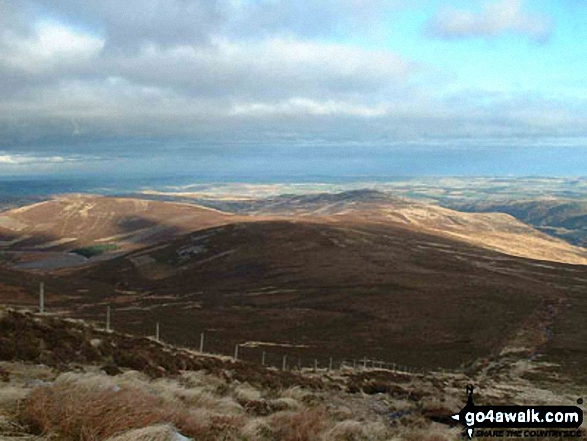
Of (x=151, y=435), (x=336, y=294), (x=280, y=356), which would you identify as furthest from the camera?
(x=336, y=294)

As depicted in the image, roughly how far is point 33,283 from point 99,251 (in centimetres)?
10451

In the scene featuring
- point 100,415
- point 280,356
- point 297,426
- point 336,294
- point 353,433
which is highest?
point 100,415

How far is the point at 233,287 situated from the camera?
10062cm

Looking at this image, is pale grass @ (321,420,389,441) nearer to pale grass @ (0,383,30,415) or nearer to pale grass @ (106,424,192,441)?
pale grass @ (106,424,192,441)

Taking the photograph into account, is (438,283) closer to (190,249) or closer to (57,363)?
(190,249)

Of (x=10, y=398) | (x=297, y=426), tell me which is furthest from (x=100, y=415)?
(x=297, y=426)

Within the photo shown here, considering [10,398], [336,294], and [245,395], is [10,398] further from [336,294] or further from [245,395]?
[336,294]

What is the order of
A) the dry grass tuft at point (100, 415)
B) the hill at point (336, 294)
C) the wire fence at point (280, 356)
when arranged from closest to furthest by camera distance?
the dry grass tuft at point (100, 415) < the wire fence at point (280, 356) < the hill at point (336, 294)

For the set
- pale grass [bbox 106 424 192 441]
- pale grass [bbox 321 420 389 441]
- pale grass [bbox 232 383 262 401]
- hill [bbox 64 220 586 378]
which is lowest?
hill [bbox 64 220 586 378]

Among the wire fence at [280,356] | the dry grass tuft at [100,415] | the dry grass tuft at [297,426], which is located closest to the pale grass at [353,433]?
the dry grass tuft at [297,426]

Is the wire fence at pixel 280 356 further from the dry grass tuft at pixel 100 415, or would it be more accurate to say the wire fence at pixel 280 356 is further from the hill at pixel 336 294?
the dry grass tuft at pixel 100 415

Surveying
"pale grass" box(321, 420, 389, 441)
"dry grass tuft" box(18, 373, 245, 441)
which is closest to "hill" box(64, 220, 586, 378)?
"pale grass" box(321, 420, 389, 441)

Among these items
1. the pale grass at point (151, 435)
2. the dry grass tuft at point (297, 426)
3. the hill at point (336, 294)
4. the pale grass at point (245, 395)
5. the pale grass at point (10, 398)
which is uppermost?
the pale grass at point (151, 435)

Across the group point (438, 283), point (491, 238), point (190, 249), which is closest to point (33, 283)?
point (190, 249)
